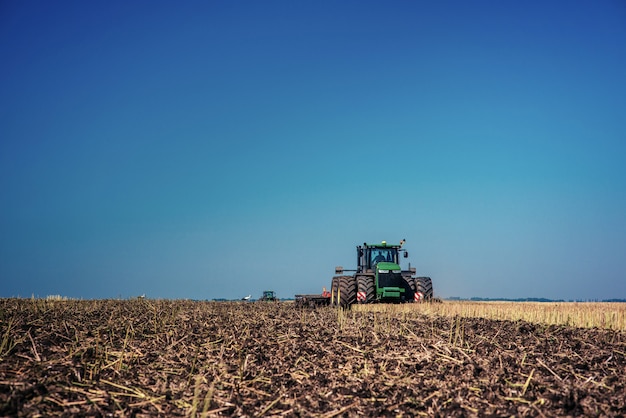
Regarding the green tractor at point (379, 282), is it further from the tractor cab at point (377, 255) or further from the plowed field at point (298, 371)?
the plowed field at point (298, 371)

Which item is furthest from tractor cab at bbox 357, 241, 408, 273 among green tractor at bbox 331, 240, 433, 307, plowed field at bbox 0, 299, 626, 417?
plowed field at bbox 0, 299, 626, 417

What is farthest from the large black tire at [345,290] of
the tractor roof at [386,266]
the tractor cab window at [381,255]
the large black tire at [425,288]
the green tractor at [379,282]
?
the large black tire at [425,288]

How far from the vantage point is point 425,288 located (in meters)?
20.5

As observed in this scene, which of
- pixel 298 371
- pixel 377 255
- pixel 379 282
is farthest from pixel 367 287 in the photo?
pixel 298 371

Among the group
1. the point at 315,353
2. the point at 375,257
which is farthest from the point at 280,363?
the point at 375,257

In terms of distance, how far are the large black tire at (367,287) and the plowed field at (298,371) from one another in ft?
31.9

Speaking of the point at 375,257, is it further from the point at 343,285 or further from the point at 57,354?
the point at 57,354

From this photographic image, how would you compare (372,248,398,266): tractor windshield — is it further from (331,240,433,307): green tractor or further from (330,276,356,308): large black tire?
(330,276,356,308): large black tire

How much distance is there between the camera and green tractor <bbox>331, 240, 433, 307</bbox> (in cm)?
1944

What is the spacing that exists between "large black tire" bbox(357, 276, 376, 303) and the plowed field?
9736mm

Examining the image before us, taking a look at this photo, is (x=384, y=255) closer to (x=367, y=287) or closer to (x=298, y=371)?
(x=367, y=287)

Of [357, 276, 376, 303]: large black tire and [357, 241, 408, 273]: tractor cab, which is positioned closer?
[357, 276, 376, 303]: large black tire

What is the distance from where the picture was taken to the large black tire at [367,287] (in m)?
19.3

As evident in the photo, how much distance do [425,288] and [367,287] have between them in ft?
8.63
